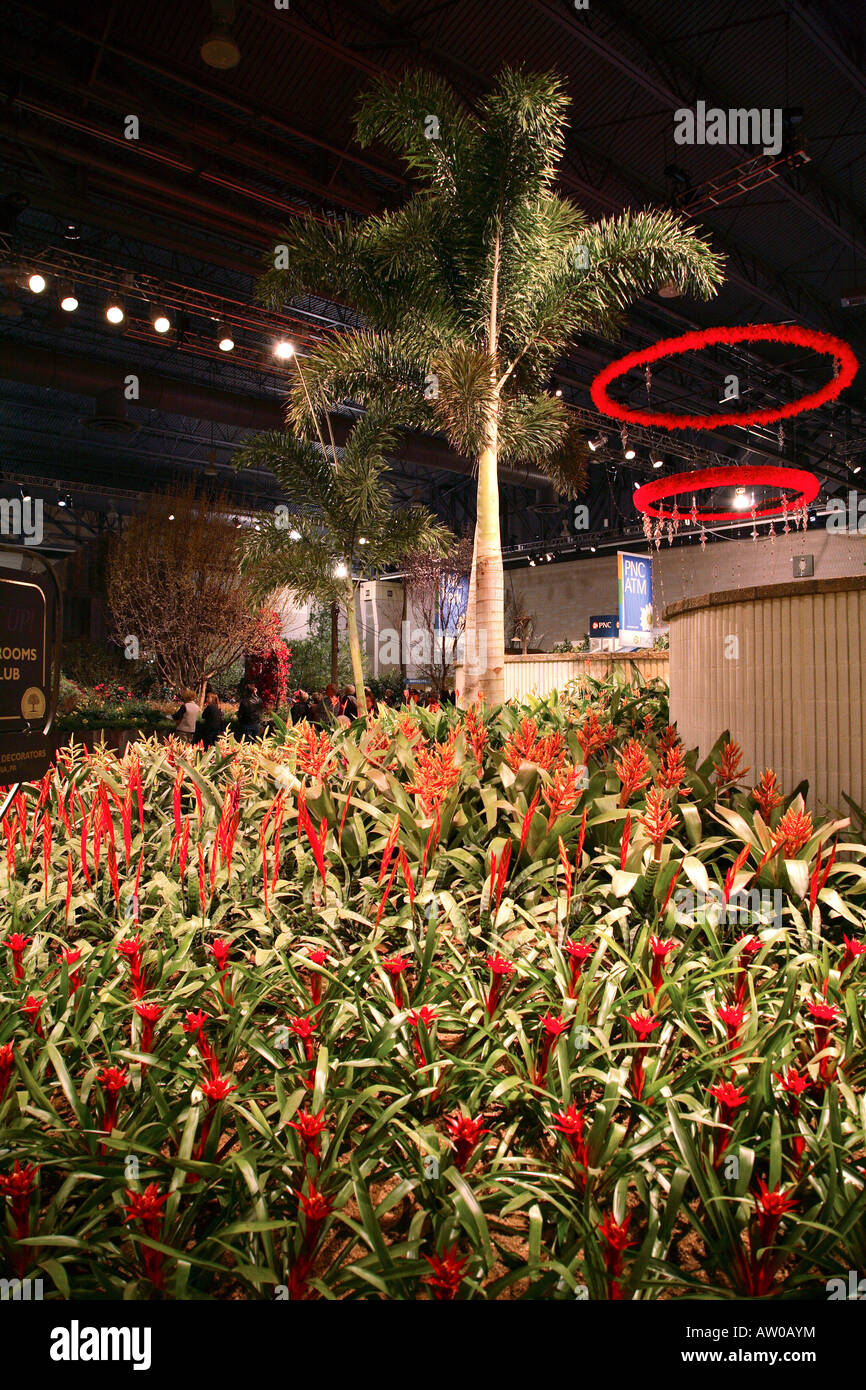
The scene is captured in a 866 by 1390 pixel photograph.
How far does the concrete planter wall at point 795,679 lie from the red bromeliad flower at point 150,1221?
2.81 meters

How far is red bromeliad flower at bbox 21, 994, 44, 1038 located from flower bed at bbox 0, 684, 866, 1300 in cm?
3

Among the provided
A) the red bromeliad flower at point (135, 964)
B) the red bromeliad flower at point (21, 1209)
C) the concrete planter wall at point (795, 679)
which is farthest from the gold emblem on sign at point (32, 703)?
the concrete planter wall at point (795, 679)

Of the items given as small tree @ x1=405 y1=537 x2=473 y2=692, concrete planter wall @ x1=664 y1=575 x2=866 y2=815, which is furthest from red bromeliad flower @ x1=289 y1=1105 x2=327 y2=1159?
small tree @ x1=405 y1=537 x2=473 y2=692

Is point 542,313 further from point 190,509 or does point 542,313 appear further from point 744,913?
point 190,509

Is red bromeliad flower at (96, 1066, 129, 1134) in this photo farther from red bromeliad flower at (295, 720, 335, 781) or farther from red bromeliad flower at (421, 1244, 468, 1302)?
red bromeliad flower at (295, 720, 335, 781)

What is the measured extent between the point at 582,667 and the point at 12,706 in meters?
7.93

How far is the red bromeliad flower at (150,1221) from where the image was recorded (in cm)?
109

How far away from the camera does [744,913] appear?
2.15 metres

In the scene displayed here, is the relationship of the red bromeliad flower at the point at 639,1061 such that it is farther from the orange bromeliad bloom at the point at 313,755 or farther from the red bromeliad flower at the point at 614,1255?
the orange bromeliad bloom at the point at 313,755

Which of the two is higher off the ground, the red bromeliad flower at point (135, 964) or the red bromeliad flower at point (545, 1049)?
the red bromeliad flower at point (135, 964)

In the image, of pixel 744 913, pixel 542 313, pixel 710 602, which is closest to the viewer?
pixel 744 913

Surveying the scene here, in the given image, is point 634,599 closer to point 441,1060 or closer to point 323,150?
point 323,150

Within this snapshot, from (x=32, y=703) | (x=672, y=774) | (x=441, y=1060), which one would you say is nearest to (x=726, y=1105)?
(x=441, y=1060)

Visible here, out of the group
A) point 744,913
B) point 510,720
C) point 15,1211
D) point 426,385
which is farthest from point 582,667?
point 15,1211
